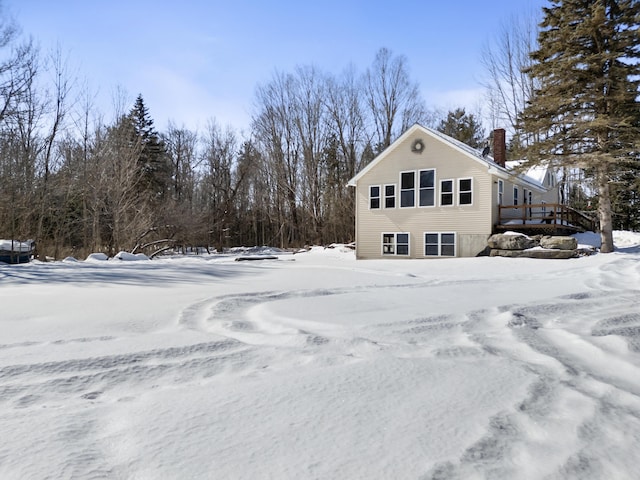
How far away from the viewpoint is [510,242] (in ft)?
51.2

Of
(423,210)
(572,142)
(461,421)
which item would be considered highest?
(572,142)

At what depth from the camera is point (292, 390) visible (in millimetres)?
2330

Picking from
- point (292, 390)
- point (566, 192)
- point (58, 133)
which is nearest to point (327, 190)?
point (58, 133)

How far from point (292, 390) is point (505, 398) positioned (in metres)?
1.13

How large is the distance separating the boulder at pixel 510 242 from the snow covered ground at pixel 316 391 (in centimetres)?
1107

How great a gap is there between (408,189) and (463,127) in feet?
60.6

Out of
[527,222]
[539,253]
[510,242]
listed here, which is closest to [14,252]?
[510,242]

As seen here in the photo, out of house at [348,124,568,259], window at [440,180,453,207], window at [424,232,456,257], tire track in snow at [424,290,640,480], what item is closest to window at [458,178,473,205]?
house at [348,124,568,259]

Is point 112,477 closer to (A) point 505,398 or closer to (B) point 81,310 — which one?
(A) point 505,398

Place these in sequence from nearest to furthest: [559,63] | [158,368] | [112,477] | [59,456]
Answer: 1. [112,477]
2. [59,456]
3. [158,368]
4. [559,63]

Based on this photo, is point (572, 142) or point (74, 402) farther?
point (572, 142)

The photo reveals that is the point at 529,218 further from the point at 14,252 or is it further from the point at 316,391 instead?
the point at 14,252

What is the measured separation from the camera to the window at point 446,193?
18.0 metres

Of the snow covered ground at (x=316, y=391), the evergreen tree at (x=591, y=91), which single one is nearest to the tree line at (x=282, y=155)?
the evergreen tree at (x=591, y=91)
